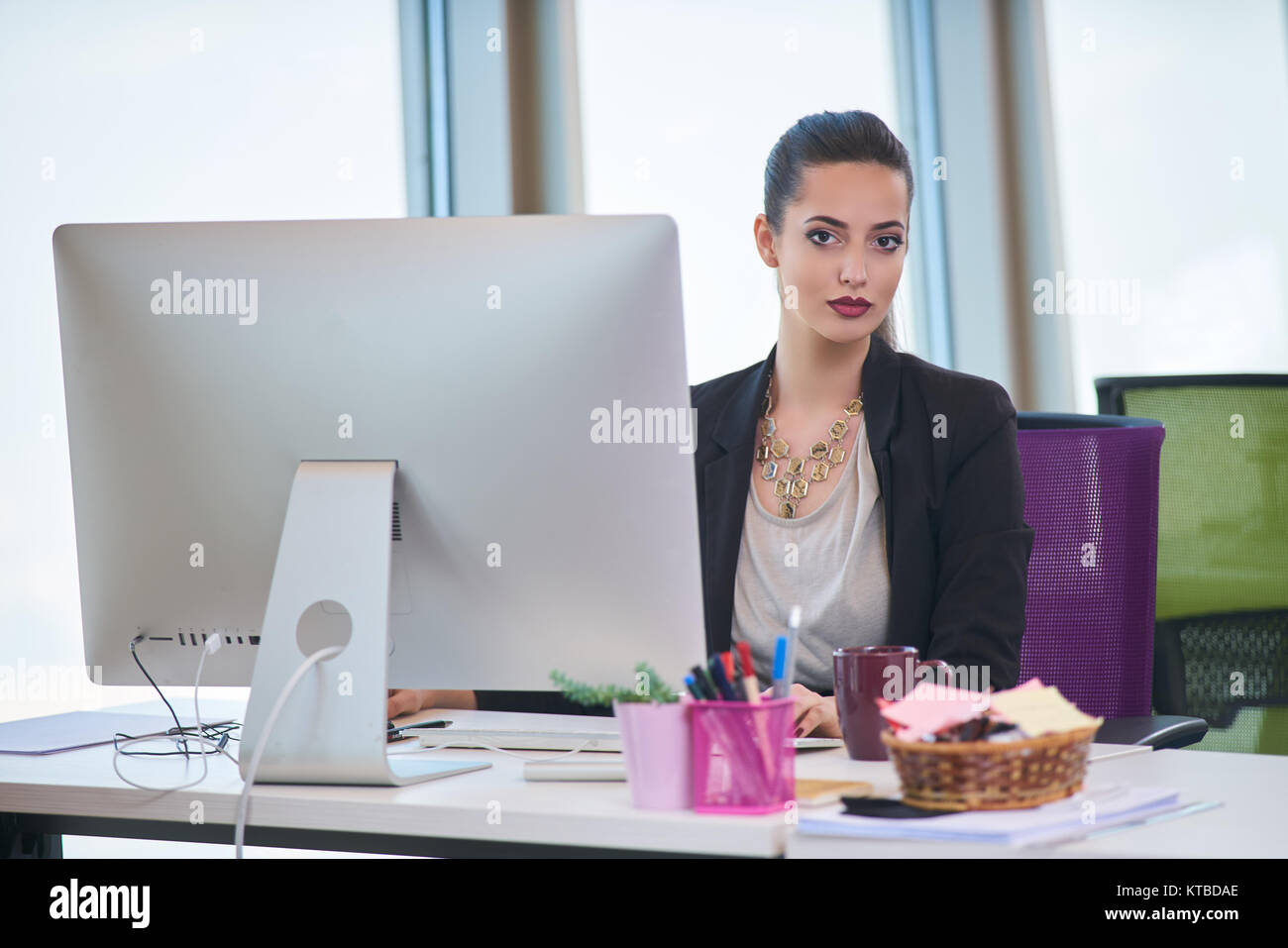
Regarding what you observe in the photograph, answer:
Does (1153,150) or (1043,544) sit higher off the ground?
(1153,150)

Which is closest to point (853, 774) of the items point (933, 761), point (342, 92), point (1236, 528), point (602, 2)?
point (933, 761)

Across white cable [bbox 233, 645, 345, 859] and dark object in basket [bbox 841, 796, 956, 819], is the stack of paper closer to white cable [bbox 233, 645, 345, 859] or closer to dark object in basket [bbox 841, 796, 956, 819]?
dark object in basket [bbox 841, 796, 956, 819]

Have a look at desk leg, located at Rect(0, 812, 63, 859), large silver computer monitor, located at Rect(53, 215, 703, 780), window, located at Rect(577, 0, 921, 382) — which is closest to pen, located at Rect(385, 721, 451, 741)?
large silver computer monitor, located at Rect(53, 215, 703, 780)

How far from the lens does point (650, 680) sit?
3.25 feet

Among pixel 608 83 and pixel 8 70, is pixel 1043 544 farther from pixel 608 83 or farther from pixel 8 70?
pixel 8 70

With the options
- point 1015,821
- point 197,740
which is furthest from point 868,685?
point 197,740

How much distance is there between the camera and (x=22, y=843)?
1.20m

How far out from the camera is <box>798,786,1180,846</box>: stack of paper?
2.74 feet

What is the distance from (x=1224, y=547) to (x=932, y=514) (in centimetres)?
75

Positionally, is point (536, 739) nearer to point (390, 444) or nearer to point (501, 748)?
point (501, 748)

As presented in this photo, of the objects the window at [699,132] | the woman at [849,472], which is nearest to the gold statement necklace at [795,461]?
the woman at [849,472]

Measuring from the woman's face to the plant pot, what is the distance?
0.92m

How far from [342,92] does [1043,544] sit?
194 cm
